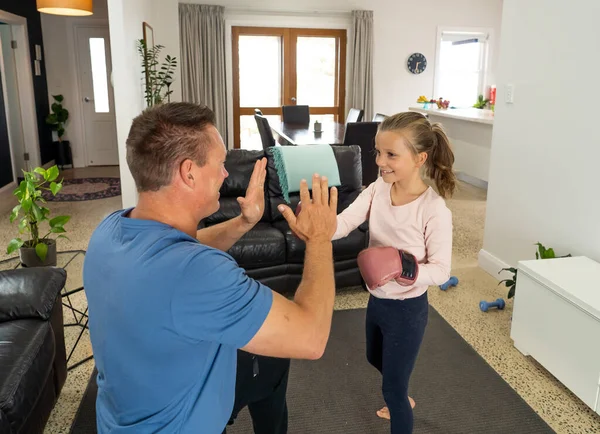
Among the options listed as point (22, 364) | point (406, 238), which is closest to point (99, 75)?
point (22, 364)

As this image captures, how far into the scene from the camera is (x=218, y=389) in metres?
1.10

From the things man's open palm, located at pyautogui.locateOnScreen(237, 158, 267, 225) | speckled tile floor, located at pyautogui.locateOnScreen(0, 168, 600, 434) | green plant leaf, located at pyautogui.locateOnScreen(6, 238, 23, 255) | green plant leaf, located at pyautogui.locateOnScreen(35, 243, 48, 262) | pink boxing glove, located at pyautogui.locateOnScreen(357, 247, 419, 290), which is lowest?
speckled tile floor, located at pyautogui.locateOnScreen(0, 168, 600, 434)

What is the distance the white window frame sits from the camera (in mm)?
8331

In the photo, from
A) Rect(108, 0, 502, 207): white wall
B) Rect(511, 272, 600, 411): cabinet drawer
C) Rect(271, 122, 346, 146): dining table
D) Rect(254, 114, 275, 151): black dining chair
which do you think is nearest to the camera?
Rect(511, 272, 600, 411): cabinet drawer

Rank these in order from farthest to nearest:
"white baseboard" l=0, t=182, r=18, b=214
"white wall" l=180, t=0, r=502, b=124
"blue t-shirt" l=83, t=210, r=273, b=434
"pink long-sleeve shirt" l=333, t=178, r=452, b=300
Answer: "white wall" l=180, t=0, r=502, b=124 → "white baseboard" l=0, t=182, r=18, b=214 → "pink long-sleeve shirt" l=333, t=178, r=452, b=300 → "blue t-shirt" l=83, t=210, r=273, b=434

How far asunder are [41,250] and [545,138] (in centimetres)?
296

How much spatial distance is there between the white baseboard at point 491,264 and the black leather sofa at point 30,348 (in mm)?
2707

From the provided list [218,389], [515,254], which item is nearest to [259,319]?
[218,389]

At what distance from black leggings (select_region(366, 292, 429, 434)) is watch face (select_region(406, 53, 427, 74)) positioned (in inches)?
287

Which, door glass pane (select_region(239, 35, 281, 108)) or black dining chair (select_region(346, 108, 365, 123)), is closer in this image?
black dining chair (select_region(346, 108, 365, 123))

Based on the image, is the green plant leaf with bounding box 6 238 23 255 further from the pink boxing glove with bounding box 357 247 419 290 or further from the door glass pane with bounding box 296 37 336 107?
the door glass pane with bounding box 296 37 336 107

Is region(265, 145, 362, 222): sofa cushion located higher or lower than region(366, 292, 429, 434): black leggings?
higher

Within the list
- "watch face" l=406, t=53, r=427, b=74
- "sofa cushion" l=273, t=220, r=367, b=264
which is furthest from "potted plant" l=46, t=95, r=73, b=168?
"sofa cushion" l=273, t=220, r=367, b=264

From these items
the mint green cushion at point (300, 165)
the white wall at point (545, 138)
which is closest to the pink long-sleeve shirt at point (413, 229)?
the white wall at point (545, 138)
